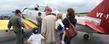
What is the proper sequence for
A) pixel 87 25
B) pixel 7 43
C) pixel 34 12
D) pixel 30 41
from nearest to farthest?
pixel 30 41
pixel 7 43
pixel 87 25
pixel 34 12

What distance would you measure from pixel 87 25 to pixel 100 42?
112cm

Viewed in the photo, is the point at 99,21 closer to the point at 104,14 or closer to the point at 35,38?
the point at 104,14

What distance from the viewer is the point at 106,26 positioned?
1606 cm

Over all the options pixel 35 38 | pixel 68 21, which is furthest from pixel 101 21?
pixel 35 38

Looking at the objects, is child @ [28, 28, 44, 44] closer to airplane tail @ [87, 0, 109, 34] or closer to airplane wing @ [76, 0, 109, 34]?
airplane wing @ [76, 0, 109, 34]

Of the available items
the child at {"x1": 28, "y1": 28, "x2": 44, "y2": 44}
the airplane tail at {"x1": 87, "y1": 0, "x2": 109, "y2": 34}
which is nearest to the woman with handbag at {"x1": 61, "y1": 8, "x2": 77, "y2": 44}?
the child at {"x1": 28, "y1": 28, "x2": 44, "y2": 44}

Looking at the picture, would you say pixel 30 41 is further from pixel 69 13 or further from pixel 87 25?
pixel 87 25

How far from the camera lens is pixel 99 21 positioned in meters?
16.7

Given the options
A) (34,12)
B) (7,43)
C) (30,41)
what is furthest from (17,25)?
(34,12)

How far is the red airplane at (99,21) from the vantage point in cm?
1606

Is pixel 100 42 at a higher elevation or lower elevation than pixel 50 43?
lower

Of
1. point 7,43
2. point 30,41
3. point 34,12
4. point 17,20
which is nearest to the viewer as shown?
point 30,41

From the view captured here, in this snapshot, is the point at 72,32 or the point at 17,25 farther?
the point at 17,25

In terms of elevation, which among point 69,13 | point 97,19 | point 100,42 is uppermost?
point 69,13
